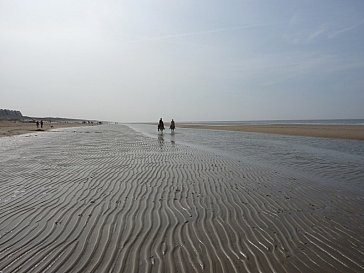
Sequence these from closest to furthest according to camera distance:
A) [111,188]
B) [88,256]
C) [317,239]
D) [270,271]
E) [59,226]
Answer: [270,271] < [88,256] < [317,239] < [59,226] < [111,188]

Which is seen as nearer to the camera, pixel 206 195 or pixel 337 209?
pixel 337 209

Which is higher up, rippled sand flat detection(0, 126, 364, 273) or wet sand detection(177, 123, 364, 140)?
rippled sand flat detection(0, 126, 364, 273)

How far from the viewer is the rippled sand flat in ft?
15.3

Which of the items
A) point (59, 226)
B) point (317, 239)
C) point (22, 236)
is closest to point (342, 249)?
point (317, 239)

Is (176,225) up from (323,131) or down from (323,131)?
up

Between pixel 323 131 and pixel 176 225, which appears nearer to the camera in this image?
pixel 176 225

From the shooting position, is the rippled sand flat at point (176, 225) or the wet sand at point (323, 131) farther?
the wet sand at point (323, 131)

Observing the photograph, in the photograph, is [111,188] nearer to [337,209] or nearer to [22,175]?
[22,175]

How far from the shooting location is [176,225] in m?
6.23

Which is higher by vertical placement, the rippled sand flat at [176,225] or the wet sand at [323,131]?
the rippled sand flat at [176,225]

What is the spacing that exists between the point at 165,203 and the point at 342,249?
13.4 ft

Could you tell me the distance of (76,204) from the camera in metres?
7.58

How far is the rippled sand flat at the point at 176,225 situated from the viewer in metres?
4.66

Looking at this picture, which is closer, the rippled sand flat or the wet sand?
the rippled sand flat
